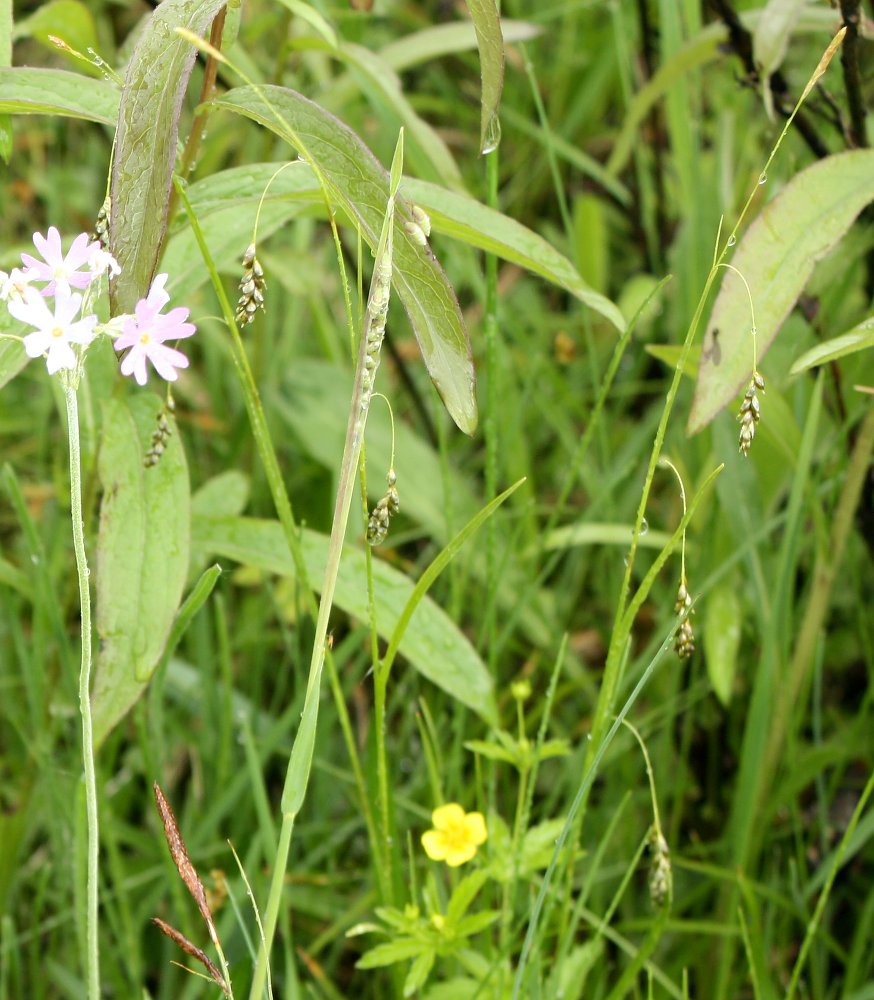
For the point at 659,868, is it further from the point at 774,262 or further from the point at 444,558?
the point at 774,262

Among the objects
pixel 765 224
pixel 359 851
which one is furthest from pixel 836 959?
pixel 765 224

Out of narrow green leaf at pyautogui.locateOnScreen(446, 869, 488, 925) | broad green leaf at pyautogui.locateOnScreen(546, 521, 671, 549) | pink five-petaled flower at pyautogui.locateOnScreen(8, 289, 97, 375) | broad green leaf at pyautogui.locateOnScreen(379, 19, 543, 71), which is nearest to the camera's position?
pink five-petaled flower at pyautogui.locateOnScreen(8, 289, 97, 375)

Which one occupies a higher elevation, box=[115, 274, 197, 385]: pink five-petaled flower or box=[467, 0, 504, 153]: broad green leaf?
box=[467, 0, 504, 153]: broad green leaf

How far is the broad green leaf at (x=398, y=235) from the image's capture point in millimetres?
861

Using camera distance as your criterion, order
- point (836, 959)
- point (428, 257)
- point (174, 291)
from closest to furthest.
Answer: point (428, 257), point (174, 291), point (836, 959)

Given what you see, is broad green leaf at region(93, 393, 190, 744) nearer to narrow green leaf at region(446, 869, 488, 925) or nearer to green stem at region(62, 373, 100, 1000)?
green stem at region(62, 373, 100, 1000)

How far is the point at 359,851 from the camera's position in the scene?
170cm

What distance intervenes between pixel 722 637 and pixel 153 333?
36.6 inches

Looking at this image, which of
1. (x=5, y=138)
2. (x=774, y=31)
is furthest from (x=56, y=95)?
(x=774, y=31)

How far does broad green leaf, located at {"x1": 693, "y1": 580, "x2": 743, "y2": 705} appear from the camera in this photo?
147 centimetres

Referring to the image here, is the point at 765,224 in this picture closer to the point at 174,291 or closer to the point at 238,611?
the point at 174,291

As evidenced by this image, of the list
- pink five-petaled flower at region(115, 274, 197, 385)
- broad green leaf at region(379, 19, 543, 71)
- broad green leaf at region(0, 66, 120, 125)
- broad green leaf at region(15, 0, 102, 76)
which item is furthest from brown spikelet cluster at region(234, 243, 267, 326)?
broad green leaf at region(379, 19, 543, 71)

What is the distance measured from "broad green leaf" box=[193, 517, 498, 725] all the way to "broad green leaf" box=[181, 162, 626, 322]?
369 millimetres

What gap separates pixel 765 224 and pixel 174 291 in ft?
2.02
